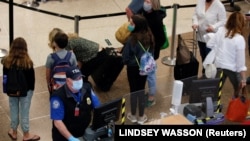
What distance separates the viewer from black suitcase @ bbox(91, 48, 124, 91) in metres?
9.72

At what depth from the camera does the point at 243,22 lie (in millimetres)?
8375

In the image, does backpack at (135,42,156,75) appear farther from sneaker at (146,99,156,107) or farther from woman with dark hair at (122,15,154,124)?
sneaker at (146,99,156,107)

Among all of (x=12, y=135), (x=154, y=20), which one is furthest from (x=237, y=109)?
(x=12, y=135)

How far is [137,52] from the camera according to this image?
27.8 feet

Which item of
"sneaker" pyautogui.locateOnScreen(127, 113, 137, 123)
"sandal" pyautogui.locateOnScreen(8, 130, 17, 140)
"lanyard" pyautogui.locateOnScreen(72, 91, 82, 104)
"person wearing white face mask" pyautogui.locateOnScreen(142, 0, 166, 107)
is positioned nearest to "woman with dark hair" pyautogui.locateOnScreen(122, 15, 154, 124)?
"sneaker" pyautogui.locateOnScreen(127, 113, 137, 123)

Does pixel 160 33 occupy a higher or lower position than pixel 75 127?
higher

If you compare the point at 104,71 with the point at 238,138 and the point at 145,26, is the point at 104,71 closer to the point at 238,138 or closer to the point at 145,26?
the point at 145,26

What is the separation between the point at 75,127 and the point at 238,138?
1808 millimetres

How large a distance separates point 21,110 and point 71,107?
198cm

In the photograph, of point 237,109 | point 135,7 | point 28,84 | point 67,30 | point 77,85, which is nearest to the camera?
point 77,85

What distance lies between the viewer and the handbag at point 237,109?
25.1 ft

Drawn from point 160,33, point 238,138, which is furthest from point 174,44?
point 238,138

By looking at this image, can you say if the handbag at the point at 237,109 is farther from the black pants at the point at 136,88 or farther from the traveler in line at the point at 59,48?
the traveler in line at the point at 59,48

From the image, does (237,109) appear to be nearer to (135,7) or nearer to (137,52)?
(137,52)
